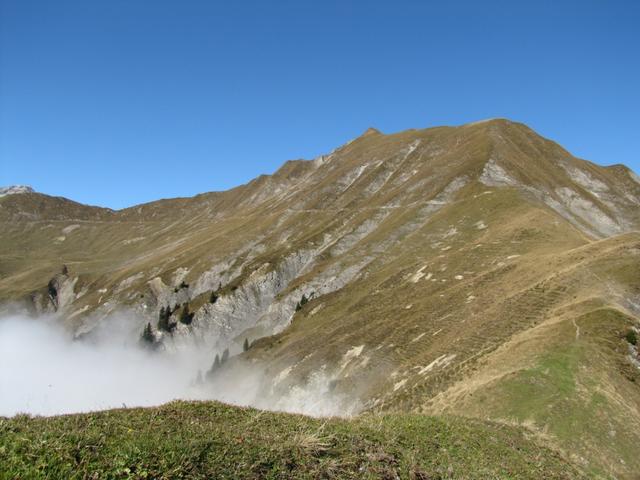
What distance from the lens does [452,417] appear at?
66.7ft

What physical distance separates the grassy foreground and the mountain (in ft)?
24.6

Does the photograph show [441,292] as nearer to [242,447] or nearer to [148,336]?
[242,447]

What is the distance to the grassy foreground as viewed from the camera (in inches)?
341

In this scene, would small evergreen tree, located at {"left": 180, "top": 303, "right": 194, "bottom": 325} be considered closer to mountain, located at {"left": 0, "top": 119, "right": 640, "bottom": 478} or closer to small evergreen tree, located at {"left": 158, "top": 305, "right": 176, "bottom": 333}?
mountain, located at {"left": 0, "top": 119, "right": 640, "bottom": 478}

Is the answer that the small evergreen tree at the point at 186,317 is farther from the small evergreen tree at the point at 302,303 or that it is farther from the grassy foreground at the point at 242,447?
the grassy foreground at the point at 242,447

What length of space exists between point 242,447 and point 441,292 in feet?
185

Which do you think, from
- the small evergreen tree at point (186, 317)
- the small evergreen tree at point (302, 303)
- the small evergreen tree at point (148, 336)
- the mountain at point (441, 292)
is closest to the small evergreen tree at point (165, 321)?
the mountain at point (441, 292)

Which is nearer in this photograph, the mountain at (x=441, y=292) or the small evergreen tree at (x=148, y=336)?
the mountain at (x=441, y=292)

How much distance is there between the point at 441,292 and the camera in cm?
6331

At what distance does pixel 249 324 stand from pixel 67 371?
250 ft

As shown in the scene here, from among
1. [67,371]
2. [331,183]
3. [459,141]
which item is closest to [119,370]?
[67,371]

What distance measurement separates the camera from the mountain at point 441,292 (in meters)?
29.7

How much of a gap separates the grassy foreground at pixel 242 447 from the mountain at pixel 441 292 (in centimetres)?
750

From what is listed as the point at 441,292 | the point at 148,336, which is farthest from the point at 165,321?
the point at 441,292
